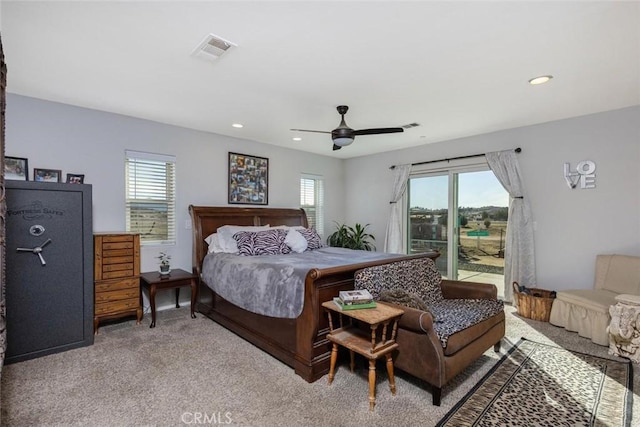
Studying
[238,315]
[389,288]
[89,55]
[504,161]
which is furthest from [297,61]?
[504,161]

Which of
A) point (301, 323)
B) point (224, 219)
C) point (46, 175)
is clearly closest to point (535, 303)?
point (301, 323)

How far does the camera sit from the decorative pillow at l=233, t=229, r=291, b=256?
406 centimetres

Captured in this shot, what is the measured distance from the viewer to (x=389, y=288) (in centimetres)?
283

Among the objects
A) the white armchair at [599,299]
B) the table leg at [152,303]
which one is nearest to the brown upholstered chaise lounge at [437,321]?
the white armchair at [599,299]

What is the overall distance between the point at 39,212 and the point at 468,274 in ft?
18.5

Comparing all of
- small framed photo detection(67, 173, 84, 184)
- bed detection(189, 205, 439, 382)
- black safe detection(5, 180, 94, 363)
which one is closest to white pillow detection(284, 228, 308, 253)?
bed detection(189, 205, 439, 382)

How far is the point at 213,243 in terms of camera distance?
4.23 metres

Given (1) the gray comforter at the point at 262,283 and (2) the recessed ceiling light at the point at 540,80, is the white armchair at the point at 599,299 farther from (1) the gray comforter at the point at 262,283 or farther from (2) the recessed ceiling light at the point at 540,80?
(1) the gray comforter at the point at 262,283

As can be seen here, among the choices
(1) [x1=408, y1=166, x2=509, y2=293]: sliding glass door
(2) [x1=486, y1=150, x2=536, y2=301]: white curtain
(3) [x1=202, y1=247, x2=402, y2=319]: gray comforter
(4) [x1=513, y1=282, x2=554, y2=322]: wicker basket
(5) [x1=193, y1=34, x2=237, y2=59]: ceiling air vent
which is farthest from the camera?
(1) [x1=408, y1=166, x2=509, y2=293]: sliding glass door

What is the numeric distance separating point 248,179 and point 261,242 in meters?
1.44

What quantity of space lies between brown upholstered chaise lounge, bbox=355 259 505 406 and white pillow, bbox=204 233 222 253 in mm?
2185

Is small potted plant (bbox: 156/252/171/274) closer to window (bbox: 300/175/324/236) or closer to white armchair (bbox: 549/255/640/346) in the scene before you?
window (bbox: 300/175/324/236)

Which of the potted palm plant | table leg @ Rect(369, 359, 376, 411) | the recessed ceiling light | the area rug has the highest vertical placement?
the recessed ceiling light

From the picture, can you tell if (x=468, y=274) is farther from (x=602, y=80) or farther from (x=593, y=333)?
(x=602, y=80)
